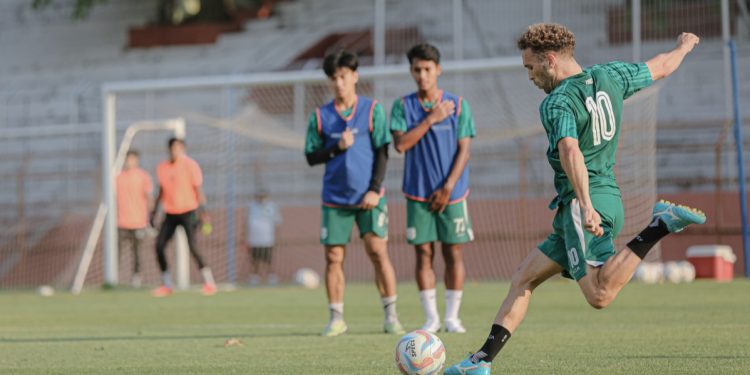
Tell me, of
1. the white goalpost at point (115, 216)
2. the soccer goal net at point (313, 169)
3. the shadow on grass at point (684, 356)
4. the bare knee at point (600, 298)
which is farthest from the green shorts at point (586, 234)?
the white goalpost at point (115, 216)

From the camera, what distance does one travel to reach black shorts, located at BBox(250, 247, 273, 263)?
22438 millimetres

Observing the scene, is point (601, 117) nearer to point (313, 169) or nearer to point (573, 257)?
point (573, 257)

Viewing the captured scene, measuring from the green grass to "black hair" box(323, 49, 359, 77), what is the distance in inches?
79.9

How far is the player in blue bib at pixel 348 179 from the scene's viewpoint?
9133 mm

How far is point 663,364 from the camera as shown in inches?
253

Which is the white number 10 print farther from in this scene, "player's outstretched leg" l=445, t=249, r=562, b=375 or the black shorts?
the black shorts

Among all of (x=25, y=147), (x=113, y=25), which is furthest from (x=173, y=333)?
(x=113, y=25)

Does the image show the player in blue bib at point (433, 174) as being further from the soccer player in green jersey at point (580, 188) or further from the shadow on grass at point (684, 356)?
the soccer player in green jersey at point (580, 188)

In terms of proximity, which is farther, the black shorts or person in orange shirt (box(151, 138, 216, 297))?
the black shorts

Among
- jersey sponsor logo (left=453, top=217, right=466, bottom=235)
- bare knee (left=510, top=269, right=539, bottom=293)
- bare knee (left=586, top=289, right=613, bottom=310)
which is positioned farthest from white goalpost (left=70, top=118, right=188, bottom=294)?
bare knee (left=586, top=289, right=613, bottom=310)

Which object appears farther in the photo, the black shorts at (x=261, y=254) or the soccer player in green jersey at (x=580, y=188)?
the black shorts at (x=261, y=254)

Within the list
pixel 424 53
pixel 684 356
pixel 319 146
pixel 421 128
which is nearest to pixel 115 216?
pixel 319 146

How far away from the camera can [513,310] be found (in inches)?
233

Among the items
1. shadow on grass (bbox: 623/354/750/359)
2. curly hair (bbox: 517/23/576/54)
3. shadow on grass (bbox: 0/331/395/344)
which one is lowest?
shadow on grass (bbox: 0/331/395/344)
